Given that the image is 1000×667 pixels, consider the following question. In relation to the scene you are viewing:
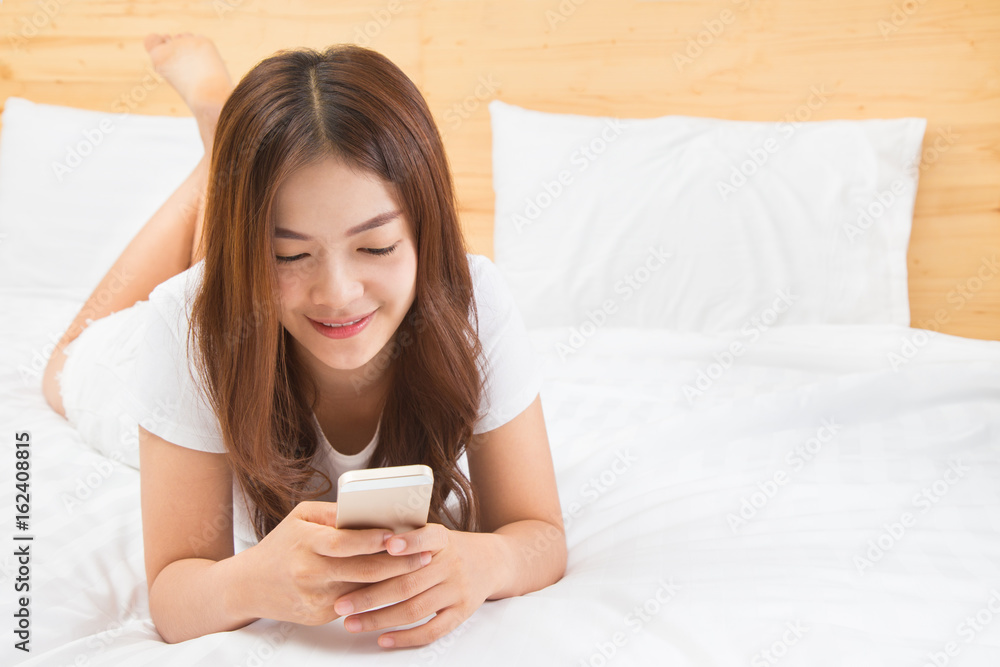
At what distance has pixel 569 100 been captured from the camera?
188 cm

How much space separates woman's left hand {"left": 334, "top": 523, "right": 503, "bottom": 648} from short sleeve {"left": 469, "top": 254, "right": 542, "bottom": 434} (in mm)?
189

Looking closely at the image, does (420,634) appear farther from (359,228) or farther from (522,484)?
(359,228)

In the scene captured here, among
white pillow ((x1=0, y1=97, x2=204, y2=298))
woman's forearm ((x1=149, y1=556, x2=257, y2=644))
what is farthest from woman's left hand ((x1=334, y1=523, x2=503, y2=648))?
white pillow ((x1=0, y1=97, x2=204, y2=298))

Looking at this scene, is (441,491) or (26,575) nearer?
(26,575)

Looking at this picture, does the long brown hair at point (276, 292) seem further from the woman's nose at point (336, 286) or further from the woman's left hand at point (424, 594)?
the woman's left hand at point (424, 594)

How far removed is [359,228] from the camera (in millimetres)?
711

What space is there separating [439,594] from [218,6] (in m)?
1.79

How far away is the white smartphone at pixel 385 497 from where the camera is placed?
22.2 inches

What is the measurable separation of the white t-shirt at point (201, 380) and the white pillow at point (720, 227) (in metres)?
0.69

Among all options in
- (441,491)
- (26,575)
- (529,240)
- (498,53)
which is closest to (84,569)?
(26,575)

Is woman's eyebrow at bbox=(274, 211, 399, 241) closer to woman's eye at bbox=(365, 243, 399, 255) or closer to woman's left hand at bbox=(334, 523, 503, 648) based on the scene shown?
woman's eye at bbox=(365, 243, 399, 255)

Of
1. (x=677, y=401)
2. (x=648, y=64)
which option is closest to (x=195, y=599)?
(x=677, y=401)

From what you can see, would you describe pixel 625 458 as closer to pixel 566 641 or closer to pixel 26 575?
pixel 566 641

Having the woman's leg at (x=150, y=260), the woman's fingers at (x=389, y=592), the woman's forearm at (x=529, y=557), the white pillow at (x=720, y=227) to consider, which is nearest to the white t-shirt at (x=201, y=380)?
the woman's forearm at (x=529, y=557)
